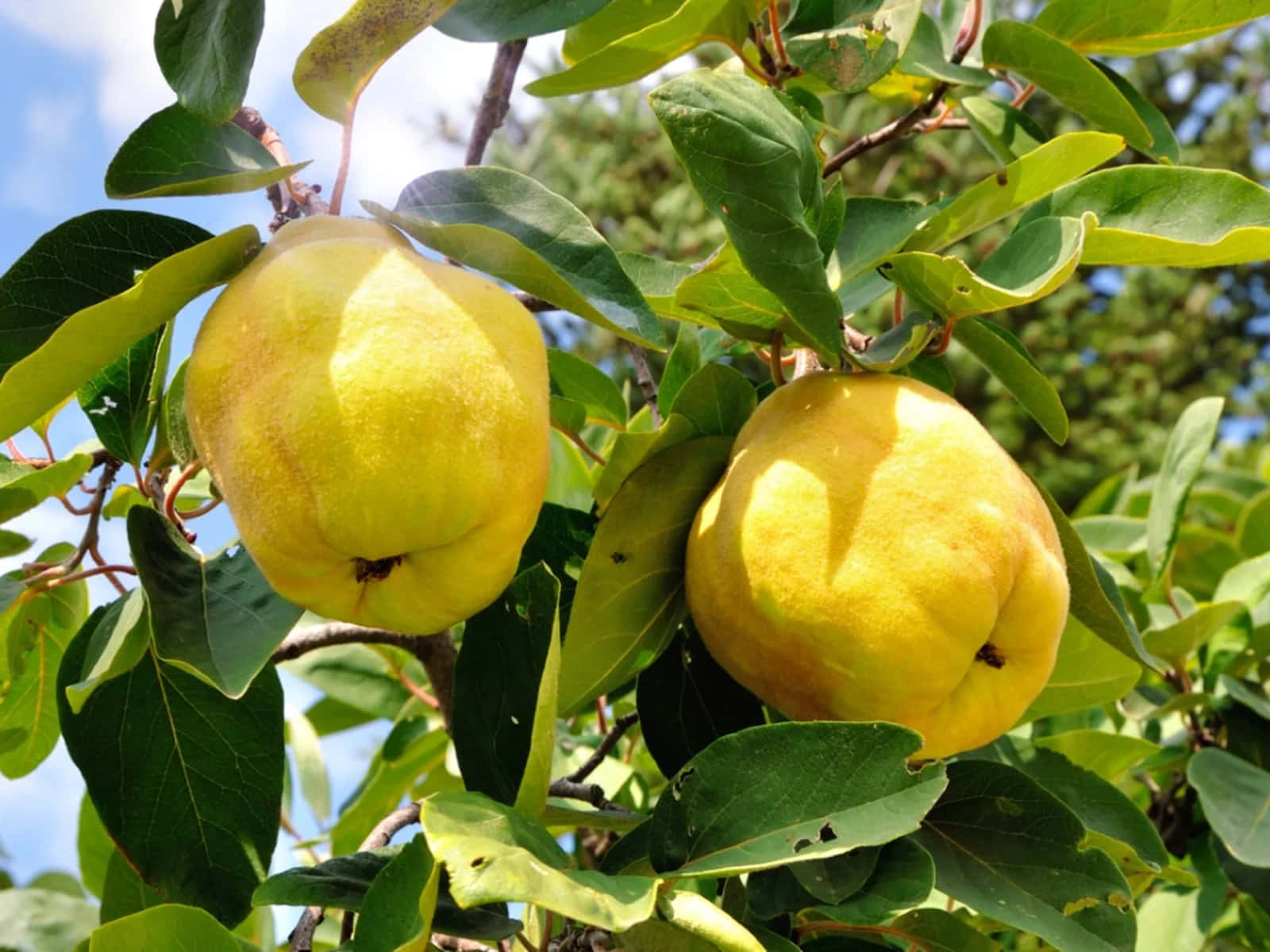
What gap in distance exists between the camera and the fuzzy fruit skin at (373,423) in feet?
2.34

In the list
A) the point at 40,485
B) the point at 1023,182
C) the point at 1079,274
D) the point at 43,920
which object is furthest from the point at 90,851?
the point at 1079,274

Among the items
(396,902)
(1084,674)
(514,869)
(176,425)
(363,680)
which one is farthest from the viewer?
(363,680)

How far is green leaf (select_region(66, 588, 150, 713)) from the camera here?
90 centimetres

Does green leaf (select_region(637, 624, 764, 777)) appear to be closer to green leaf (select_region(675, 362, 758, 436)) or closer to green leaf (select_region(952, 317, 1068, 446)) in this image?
green leaf (select_region(675, 362, 758, 436))

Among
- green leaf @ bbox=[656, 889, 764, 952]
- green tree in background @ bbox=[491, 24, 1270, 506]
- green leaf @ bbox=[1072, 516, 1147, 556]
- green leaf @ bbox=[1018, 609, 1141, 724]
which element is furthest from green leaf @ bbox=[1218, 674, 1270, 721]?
green tree in background @ bbox=[491, 24, 1270, 506]

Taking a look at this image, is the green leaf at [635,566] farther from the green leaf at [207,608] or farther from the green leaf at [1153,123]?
the green leaf at [1153,123]

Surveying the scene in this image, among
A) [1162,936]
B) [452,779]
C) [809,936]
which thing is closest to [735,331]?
[809,936]

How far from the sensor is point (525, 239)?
36.0 inches

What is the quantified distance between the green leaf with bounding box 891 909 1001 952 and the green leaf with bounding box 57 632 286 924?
504mm

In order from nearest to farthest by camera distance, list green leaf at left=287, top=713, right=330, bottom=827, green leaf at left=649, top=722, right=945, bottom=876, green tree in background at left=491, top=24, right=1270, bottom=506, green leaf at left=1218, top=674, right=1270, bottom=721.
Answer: green leaf at left=649, top=722, right=945, bottom=876 → green leaf at left=1218, top=674, right=1270, bottom=721 → green leaf at left=287, top=713, right=330, bottom=827 → green tree in background at left=491, top=24, right=1270, bottom=506

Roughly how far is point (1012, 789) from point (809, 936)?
0.20 meters

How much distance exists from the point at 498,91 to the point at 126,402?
0.49 metres

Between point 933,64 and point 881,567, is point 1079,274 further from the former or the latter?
point 881,567

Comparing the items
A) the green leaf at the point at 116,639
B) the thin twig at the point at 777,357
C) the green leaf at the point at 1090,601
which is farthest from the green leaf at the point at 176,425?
the green leaf at the point at 1090,601
